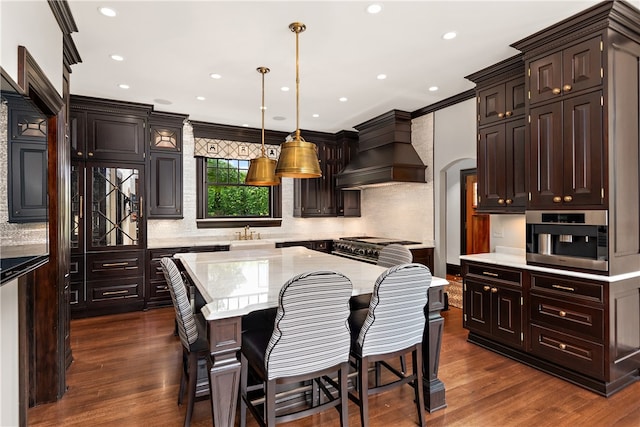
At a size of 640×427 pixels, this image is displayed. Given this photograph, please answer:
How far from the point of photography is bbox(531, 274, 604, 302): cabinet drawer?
102 inches

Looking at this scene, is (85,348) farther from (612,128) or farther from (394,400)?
(612,128)

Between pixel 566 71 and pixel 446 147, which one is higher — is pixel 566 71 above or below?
above

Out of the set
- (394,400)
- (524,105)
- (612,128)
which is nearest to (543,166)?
(612,128)

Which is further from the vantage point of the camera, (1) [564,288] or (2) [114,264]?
(2) [114,264]

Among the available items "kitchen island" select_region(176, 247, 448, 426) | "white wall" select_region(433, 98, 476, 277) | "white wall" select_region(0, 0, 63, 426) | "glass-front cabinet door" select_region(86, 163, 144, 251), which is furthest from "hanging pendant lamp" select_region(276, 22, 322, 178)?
"glass-front cabinet door" select_region(86, 163, 144, 251)

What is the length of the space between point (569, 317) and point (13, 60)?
386 centimetres

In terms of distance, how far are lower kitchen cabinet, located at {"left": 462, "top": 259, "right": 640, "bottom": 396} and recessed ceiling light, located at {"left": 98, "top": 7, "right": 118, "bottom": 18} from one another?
12.3 feet

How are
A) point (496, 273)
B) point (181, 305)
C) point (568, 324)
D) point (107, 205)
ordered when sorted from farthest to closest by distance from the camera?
point (107, 205) → point (496, 273) → point (568, 324) → point (181, 305)

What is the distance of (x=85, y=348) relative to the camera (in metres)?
3.51

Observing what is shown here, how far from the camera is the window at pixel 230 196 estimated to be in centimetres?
586

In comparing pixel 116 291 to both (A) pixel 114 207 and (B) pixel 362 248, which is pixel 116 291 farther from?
(B) pixel 362 248

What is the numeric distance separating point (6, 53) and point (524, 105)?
3.75 metres

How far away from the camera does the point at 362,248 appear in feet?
17.3

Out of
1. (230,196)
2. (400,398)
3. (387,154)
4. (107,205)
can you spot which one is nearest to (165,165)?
(107,205)
